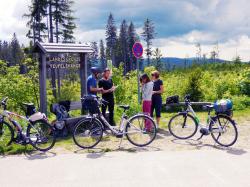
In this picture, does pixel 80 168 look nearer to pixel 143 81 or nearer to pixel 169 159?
pixel 169 159

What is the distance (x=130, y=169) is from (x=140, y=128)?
2013 mm

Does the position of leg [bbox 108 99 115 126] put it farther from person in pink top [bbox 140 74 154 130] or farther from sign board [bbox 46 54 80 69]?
sign board [bbox 46 54 80 69]

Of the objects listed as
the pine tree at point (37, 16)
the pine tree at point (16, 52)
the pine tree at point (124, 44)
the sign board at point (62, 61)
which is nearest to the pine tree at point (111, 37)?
the pine tree at point (124, 44)

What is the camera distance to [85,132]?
8.03 metres

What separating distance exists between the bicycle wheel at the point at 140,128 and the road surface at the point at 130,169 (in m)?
0.75

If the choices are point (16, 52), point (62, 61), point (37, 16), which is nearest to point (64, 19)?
point (37, 16)

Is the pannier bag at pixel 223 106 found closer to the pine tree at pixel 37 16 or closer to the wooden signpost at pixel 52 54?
the wooden signpost at pixel 52 54

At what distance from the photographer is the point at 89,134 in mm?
8047

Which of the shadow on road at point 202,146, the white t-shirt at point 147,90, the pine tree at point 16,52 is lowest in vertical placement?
the shadow on road at point 202,146

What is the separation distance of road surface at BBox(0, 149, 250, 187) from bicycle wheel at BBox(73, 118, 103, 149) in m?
0.62

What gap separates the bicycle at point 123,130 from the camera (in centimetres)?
802

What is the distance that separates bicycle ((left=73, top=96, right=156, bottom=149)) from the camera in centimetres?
802

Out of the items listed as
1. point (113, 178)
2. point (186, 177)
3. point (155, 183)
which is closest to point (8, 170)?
point (113, 178)

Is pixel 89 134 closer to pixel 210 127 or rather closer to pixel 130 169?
pixel 130 169
